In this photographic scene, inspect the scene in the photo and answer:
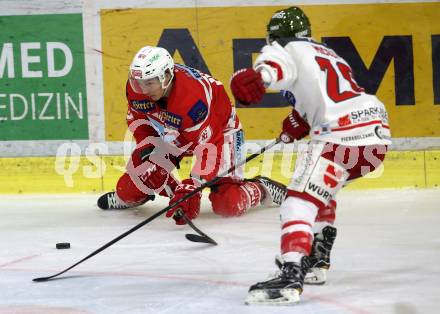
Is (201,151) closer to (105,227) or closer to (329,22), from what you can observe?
(105,227)

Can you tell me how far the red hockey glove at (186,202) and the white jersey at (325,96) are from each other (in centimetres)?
130

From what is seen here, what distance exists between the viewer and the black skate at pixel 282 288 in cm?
325

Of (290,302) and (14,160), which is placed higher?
(14,160)

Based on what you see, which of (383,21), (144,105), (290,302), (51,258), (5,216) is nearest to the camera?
(290,302)

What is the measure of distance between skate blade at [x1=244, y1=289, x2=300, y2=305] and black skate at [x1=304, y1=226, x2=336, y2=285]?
302mm

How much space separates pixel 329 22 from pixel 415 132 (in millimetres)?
760

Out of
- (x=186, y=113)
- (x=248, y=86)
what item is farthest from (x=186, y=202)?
(x=248, y=86)

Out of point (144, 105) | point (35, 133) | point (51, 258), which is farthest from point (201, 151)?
point (35, 133)

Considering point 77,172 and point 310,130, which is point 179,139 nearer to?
point 77,172

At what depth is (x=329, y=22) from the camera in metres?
5.75

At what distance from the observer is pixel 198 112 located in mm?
4773

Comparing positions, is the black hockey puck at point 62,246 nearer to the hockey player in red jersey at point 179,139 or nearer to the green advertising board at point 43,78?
the hockey player in red jersey at point 179,139

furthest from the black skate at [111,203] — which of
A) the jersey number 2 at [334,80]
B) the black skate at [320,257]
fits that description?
the jersey number 2 at [334,80]

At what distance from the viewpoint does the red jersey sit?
4.74 meters
